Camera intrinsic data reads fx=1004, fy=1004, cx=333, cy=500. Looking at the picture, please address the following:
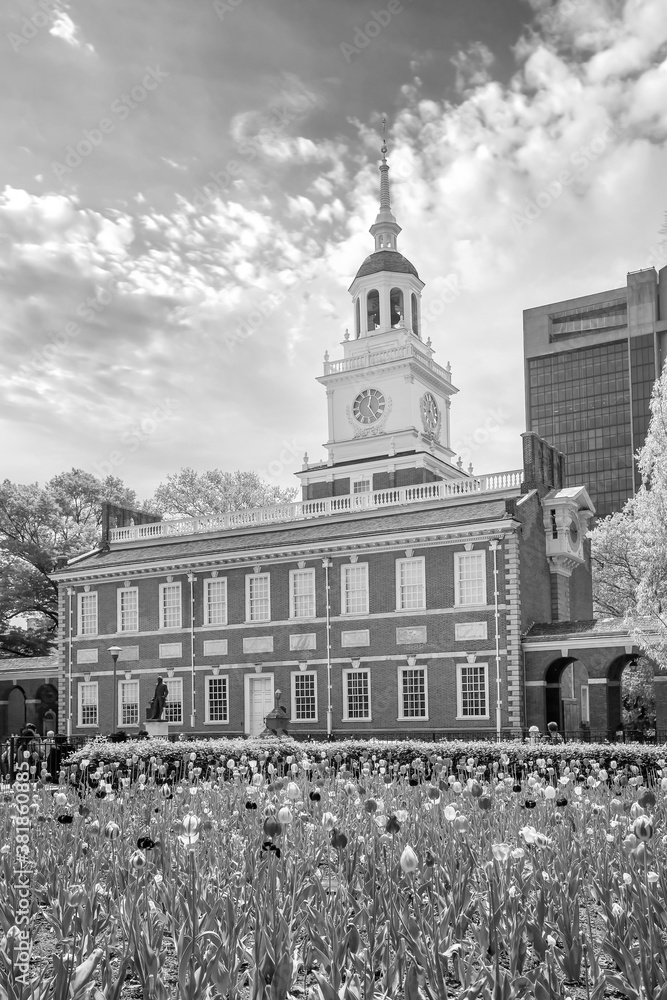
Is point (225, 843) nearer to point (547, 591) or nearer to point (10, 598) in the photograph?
point (547, 591)

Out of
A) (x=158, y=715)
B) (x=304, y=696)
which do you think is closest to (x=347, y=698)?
(x=304, y=696)

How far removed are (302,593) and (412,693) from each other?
20.3ft

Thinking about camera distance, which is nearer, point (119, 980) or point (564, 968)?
point (119, 980)

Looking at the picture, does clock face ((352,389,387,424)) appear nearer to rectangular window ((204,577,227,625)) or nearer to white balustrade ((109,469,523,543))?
white balustrade ((109,469,523,543))

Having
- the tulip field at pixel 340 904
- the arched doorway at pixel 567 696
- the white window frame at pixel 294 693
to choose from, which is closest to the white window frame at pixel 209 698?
the white window frame at pixel 294 693

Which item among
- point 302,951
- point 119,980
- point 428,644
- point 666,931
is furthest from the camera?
point 428,644

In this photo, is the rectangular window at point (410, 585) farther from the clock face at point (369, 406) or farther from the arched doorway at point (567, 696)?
the clock face at point (369, 406)

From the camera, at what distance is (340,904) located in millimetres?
6977

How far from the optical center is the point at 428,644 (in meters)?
36.8

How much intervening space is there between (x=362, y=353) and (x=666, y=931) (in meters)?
48.9

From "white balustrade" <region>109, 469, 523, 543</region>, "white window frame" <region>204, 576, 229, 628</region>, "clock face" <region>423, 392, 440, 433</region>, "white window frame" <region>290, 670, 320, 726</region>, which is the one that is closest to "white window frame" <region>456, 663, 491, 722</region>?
"white window frame" <region>290, 670, 320, 726</region>

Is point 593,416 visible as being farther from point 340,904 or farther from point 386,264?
point 340,904

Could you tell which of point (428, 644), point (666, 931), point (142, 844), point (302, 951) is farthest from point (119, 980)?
point (428, 644)

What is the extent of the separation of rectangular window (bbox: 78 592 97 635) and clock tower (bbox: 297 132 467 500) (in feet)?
41.6
